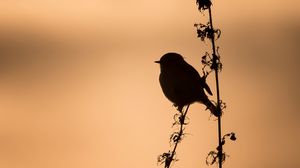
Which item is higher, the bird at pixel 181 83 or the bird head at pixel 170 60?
the bird head at pixel 170 60

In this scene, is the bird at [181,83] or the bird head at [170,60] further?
the bird head at [170,60]

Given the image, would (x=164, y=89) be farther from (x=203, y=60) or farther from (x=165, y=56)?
(x=203, y=60)

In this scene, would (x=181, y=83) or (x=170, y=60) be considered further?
(x=170, y=60)

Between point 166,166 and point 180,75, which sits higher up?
point 180,75

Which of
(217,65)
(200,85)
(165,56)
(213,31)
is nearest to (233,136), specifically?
(217,65)

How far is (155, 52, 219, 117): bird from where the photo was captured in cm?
631

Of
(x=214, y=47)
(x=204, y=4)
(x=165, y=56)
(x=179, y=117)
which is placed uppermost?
(x=165, y=56)

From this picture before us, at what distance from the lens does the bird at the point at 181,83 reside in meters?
6.31

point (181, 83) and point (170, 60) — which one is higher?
point (170, 60)

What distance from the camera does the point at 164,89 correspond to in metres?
6.58

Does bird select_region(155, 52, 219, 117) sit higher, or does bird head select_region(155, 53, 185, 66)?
bird head select_region(155, 53, 185, 66)

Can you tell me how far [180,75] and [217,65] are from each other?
9.41ft

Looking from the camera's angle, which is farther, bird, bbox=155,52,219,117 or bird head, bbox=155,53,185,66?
bird head, bbox=155,53,185,66

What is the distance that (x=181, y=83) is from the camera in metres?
Result: 6.53
